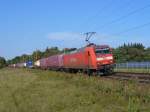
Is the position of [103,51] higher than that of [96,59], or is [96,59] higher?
[103,51]

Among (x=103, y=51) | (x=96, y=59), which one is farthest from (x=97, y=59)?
(x=103, y=51)

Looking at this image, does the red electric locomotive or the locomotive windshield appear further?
the locomotive windshield

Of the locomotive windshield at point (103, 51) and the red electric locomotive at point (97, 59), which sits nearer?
the red electric locomotive at point (97, 59)

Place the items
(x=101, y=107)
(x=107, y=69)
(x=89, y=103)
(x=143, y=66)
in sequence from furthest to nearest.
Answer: (x=143, y=66) → (x=107, y=69) → (x=89, y=103) → (x=101, y=107)

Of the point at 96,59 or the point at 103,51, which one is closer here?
the point at 96,59

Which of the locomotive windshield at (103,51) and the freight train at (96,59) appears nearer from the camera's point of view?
the freight train at (96,59)

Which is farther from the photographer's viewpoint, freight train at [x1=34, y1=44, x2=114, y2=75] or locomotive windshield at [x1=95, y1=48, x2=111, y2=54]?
locomotive windshield at [x1=95, y1=48, x2=111, y2=54]

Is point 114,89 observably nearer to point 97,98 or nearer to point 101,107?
point 97,98

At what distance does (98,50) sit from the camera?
136 feet

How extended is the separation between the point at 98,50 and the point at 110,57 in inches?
61.7

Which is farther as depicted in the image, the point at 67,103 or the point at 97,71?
the point at 97,71

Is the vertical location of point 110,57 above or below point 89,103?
above

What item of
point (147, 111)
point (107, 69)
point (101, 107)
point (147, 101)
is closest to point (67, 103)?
point (101, 107)

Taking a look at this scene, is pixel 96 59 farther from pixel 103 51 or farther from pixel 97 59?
pixel 103 51
